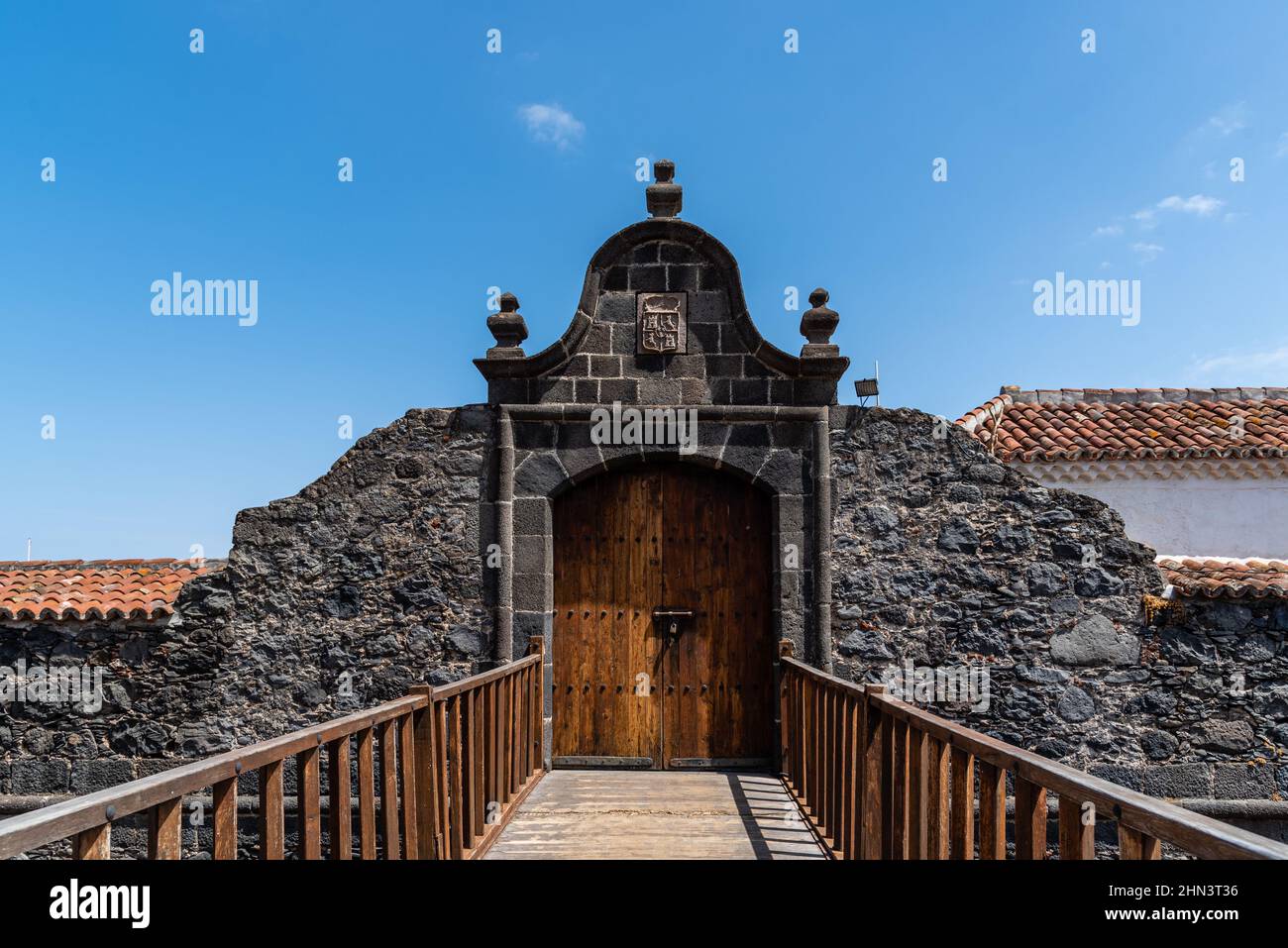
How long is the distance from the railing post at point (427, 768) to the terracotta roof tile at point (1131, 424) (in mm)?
9019

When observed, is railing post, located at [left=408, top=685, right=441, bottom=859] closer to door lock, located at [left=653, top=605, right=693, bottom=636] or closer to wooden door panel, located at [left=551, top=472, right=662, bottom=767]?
wooden door panel, located at [left=551, top=472, right=662, bottom=767]

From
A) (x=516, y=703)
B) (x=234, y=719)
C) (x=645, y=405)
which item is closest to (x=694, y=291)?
(x=645, y=405)

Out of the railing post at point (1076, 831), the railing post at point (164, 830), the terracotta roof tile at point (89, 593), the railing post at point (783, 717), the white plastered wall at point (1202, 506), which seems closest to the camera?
the railing post at point (164, 830)

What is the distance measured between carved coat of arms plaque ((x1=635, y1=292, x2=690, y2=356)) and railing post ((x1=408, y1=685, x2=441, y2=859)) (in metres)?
3.99

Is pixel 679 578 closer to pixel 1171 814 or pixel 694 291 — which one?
pixel 694 291

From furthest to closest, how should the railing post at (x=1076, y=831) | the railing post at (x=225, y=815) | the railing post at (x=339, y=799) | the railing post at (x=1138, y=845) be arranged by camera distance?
the railing post at (x=339, y=799) < the railing post at (x=225, y=815) < the railing post at (x=1076, y=831) < the railing post at (x=1138, y=845)

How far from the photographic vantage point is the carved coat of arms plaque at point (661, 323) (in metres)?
6.89

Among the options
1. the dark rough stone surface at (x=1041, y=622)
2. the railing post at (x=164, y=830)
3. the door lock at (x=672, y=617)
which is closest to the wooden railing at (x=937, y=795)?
the door lock at (x=672, y=617)

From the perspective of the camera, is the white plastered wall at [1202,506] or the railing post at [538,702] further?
the white plastered wall at [1202,506]

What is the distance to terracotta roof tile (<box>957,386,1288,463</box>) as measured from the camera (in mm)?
10883

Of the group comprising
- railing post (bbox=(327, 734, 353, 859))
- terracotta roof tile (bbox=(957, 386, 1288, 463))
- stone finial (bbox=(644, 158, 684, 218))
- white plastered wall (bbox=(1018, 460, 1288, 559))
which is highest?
stone finial (bbox=(644, 158, 684, 218))

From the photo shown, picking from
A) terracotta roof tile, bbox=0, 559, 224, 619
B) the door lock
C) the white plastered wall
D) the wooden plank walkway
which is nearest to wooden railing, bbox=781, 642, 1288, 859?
the wooden plank walkway

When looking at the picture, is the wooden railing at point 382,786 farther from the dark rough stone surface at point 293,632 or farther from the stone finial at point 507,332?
the stone finial at point 507,332

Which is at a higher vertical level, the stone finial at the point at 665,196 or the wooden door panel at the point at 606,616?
the stone finial at the point at 665,196
